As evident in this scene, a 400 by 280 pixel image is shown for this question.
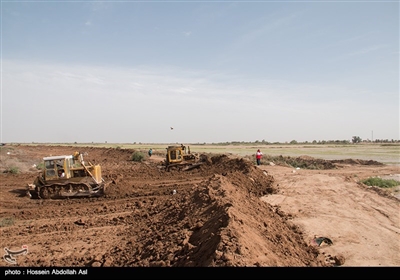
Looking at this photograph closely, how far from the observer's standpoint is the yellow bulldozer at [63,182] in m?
16.5

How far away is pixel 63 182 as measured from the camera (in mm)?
16547

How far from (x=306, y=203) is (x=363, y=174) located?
1559 cm

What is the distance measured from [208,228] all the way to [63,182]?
39.2 feet

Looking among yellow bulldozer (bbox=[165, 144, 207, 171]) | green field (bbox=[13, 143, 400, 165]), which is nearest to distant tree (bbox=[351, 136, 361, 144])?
green field (bbox=[13, 143, 400, 165])

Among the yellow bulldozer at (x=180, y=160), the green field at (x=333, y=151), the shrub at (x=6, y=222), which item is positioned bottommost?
the shrub at (x=6, y=222)

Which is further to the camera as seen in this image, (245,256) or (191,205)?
(191,205)

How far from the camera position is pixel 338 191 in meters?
17.7

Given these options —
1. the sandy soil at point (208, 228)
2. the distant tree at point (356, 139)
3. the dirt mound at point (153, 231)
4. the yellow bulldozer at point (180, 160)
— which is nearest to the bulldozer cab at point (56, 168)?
the sandy soil at point (208, 228)

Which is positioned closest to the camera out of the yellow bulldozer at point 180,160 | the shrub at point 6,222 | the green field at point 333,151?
the shrub at point 6,222

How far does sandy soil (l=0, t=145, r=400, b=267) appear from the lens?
21.0 feet

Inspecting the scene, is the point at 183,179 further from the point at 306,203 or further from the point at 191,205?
the point at 191,205

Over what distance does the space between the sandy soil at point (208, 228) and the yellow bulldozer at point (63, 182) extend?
46 centimetres

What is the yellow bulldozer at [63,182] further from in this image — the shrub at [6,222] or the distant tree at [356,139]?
the distant tree at [356,139]
